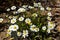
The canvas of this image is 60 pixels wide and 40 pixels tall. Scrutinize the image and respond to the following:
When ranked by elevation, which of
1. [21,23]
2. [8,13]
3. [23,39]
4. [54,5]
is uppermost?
[54,5]

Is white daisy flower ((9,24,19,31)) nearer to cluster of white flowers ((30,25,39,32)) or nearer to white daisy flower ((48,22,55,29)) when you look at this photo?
cluster of white flowers ((30,25,39,32))

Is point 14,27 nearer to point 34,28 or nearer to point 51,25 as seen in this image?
point 34,28

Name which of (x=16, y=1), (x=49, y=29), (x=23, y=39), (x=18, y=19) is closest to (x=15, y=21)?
(x=18, y=19)

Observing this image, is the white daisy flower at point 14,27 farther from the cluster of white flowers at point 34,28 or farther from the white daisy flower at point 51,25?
the white daisy flower at point 51,25

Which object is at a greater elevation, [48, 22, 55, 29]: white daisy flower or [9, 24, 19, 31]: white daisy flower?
[48, 22, 55, 29]: white daisy flower

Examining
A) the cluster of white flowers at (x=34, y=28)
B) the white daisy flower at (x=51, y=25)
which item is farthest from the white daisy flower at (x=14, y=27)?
the white daisy flower at (x=51, y=25)

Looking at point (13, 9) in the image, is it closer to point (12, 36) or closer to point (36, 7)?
point (36, 7)

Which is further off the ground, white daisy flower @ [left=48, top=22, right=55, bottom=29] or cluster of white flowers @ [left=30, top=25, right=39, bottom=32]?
white daisy flower @ [left=48, top=22, right=55, bottom=29]

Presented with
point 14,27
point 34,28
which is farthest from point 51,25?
point 14,27

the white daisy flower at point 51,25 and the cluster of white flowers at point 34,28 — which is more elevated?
the white daisy flower at point 51,25

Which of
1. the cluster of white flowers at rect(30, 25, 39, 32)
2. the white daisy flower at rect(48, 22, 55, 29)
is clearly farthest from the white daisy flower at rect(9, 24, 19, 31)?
the white daisy flower at rect(48, 22, 55, 29)

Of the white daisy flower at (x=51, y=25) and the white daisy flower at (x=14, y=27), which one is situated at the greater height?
the white daisy flower at (x=51, y=25)
